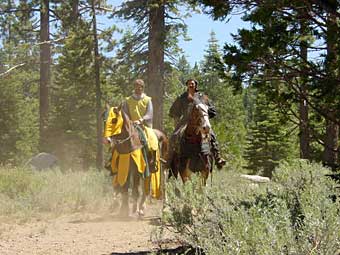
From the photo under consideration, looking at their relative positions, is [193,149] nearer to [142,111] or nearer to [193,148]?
[193,148]

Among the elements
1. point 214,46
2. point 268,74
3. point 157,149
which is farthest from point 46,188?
point 214,46

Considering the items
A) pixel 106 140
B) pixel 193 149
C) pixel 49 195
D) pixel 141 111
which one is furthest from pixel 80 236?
pixel 141 111

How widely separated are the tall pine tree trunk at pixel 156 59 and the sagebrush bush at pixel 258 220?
8.66 metres

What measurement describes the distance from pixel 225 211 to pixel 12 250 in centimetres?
364

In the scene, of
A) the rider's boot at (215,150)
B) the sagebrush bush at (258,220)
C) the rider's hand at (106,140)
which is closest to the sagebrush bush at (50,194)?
the rider's hand at (106,140)

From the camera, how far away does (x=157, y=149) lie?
415 inches

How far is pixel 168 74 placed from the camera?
18.2 m

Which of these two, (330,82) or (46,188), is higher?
(330,82)

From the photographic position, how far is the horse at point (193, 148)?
9.02 metres

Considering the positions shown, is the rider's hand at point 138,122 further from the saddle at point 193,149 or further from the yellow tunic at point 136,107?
the saddle at point 193,149

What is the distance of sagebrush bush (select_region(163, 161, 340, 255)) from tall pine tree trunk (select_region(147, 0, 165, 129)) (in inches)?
341

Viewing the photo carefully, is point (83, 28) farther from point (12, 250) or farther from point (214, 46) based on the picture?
point (214, 46)

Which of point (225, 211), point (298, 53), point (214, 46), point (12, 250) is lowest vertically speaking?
point (12, 250)

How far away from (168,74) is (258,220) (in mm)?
14043
